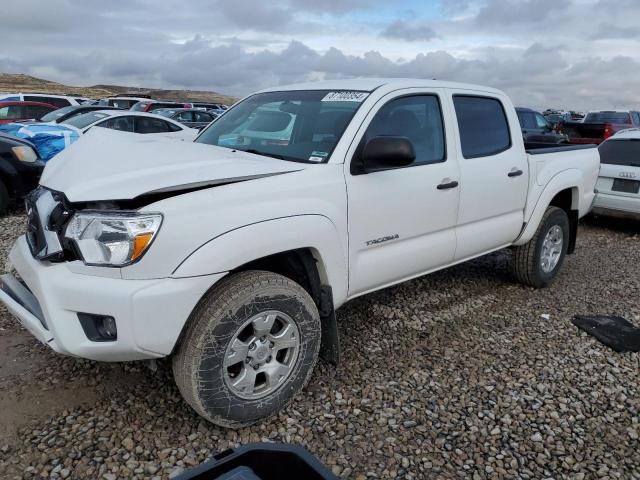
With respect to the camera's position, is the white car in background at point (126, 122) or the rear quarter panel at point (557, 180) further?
the white car in background at point (126, 122)

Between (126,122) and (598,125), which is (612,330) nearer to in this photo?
(126,122)

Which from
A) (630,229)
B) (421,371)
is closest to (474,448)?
(421,371)

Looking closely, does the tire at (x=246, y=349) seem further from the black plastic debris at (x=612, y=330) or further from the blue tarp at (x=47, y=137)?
the blue tarp at (x=47, y=137)

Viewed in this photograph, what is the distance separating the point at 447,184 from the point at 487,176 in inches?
22.5

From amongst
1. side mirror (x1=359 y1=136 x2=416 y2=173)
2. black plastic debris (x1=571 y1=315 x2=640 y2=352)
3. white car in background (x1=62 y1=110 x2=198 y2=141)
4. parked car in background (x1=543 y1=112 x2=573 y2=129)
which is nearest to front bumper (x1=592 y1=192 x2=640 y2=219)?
black plastic debris (x1=571 y1=315 x2=640 y2=352)

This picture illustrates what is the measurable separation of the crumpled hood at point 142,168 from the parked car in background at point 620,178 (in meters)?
6.66

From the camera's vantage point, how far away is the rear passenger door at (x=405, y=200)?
310 cm

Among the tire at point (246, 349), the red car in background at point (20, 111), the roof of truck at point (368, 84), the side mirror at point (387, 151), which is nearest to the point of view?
the tire at point (246, 349)

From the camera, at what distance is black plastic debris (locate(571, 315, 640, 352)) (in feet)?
13.0

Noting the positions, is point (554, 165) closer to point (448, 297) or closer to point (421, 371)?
point (448, 297)

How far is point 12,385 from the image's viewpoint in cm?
304

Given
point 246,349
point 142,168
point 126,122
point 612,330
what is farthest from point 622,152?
point 126,122

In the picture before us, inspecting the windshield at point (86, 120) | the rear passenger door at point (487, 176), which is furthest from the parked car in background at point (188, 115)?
the rear passenger door at point (487, 176)

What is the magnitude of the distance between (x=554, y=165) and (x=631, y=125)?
1292 centimetres
